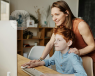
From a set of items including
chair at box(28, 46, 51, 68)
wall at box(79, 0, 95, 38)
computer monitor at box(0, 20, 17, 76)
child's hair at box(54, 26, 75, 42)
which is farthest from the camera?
wall at box(79, 0, 95, 38)

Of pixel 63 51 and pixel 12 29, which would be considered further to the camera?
pixel 63 51

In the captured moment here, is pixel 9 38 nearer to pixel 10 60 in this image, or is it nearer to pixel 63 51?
pixel 10 60

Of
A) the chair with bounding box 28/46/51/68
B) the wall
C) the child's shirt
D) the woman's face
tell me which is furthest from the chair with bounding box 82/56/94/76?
the wall

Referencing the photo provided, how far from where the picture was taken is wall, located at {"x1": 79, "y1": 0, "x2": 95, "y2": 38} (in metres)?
1.41

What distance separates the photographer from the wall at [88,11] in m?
1.41

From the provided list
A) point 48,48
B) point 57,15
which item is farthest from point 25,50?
point 57,15

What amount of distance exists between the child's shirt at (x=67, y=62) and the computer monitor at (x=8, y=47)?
38 cm

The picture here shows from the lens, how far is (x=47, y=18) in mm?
1440

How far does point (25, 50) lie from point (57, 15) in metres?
0.63

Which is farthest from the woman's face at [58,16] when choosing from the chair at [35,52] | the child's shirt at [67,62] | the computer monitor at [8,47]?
the computer monitor at [8,47]

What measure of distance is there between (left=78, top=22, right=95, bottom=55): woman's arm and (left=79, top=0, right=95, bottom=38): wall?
21.2 inches

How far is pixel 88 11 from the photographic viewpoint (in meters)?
1.43

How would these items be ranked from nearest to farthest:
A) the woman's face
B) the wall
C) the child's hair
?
the child's hair < the woman's face < the wall

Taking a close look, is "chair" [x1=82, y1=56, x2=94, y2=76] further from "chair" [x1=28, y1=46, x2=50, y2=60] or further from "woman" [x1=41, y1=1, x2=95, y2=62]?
"chair" [x1=28, y1=46, x2=50, y2=60]
